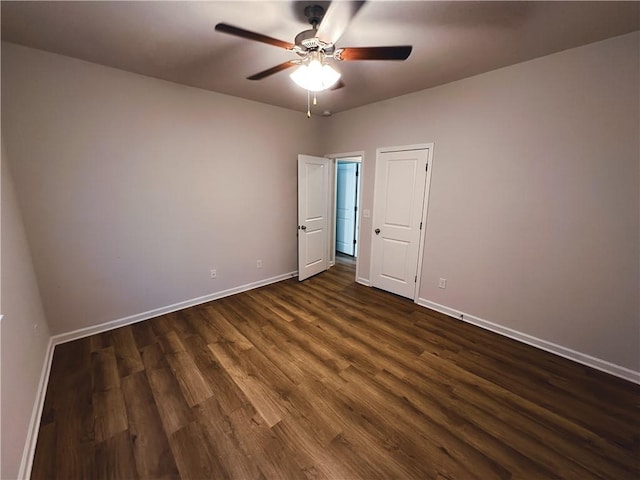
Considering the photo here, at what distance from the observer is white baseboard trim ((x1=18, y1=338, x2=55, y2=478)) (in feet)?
4.28

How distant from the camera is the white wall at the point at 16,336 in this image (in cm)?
123

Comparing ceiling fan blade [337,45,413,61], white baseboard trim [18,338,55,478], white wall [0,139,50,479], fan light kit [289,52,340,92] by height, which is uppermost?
ceiling fan blade [337,45,413,61]

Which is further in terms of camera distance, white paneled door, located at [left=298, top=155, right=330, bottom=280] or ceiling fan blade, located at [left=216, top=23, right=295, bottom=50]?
white paneled door, located at [left=298, top=155, right=330, bottom=280]

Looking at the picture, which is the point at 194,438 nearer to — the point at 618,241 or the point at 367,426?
the point at 367,426

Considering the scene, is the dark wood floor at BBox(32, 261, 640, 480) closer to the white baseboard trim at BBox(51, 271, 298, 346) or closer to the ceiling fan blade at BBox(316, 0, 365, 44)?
the white baseboard trim at BBox(51, 271, 298, 346)

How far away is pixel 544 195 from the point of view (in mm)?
2223

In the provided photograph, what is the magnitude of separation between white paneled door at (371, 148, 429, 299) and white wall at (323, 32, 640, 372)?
0.19 meters

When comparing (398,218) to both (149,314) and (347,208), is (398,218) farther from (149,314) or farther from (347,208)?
(149,314)

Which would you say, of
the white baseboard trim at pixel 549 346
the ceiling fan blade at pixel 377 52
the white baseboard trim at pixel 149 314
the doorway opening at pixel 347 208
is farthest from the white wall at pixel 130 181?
the white baseboard trim at pixel 549 346

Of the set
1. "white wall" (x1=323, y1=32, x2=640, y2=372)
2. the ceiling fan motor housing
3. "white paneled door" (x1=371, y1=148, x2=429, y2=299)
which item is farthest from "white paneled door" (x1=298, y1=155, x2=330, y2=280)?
the ceiling fan motor housing

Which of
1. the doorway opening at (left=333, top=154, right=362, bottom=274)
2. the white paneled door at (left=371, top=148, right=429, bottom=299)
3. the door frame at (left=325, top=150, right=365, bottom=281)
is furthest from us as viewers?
the doorway opening at (left=333, top=154, right=362, bottom=274)

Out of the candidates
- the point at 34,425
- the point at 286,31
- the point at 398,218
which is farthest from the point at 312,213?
the point at 34,425

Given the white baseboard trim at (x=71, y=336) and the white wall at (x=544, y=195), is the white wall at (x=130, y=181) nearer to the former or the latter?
the white baseboard trim at (x=71, y=336)

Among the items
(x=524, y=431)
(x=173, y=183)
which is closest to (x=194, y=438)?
(x=524, y=431)
